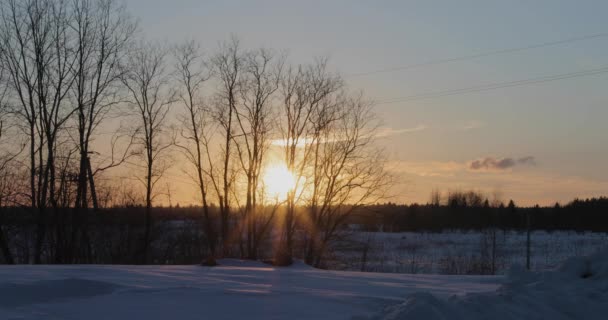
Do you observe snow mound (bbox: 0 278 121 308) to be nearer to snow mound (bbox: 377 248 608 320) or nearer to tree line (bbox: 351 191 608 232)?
snow mound (bbox: 377 248 608 320)

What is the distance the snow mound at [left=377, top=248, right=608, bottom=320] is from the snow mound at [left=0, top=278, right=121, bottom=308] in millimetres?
3037

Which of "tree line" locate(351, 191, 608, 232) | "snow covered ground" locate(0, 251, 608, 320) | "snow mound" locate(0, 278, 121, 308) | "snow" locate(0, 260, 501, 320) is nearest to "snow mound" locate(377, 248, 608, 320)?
"snow covered ground" locate(0, 251, 608, 320)

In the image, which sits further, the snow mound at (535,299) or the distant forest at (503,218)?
the distant forest at (503,218)

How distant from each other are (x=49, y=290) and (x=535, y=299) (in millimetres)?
5327

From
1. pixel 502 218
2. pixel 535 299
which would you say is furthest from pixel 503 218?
pixel 535 299

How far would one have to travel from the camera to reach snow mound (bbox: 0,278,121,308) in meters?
5.67

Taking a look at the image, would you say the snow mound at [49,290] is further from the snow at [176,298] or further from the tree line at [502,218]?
the tree line at [502,218]

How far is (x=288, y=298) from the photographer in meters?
Result: 6.41

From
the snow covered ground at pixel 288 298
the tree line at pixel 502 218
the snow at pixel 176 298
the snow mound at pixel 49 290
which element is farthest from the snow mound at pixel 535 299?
the tree line at pixel 502 218

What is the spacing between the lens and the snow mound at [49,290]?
567cm

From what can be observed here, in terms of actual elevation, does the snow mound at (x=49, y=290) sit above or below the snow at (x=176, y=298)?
above

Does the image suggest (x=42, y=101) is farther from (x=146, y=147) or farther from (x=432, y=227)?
(x=432, y=227)

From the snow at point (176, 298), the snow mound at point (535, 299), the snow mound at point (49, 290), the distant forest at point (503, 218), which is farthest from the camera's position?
the distant forest at point (503, 218)

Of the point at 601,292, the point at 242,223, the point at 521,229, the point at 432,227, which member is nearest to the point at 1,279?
the point at 601,292
